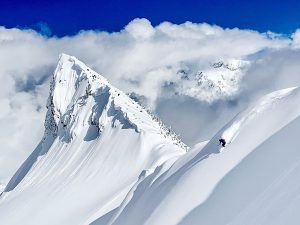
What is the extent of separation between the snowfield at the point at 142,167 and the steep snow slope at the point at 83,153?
38 centimetres

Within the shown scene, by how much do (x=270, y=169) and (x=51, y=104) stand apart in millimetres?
155262

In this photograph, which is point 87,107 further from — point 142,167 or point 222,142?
point 222,142

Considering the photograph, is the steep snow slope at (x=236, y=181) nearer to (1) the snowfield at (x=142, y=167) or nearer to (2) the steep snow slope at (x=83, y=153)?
(1) the snowfield at (x=142, y=167)

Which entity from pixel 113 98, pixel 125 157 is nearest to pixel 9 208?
pixel 125 157

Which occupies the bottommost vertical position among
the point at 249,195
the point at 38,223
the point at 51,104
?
the point at 249,195

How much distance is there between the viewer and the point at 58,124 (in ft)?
585

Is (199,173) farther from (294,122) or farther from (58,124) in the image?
(58,124)

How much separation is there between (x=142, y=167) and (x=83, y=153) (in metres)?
30.2

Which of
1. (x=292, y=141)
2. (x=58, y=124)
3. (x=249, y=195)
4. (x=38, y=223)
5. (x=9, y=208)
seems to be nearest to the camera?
(x=249, y=195)

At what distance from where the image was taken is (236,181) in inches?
1668

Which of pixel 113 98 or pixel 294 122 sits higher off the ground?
A: pixel 113 98

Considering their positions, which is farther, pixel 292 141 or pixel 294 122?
pixel 294 122

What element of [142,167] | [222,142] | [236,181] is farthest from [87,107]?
[236,181]

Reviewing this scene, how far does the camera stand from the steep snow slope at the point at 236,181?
3456 centimetres
